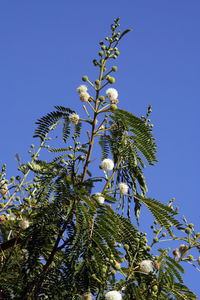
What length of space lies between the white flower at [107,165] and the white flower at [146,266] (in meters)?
0.87

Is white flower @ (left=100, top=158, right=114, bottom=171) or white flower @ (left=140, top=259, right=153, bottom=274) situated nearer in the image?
white flower @ (left=140, top=259, right=153, bottom=274)

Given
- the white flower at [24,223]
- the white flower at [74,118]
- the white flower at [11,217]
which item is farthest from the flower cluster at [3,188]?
the white flower at [74,118]

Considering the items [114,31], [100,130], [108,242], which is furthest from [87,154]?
[114,31]

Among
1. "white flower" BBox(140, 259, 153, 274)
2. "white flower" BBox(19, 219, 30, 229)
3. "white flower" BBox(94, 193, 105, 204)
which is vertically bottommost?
"white flower" BBox(140, 259, 153, 274)

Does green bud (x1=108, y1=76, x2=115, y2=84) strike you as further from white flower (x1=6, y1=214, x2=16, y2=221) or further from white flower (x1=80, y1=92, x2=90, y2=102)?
white flower (x1=6, y1=214, x2=16, y2=221)

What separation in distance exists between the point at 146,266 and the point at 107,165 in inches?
37.0

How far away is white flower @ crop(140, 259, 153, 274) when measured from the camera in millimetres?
3100

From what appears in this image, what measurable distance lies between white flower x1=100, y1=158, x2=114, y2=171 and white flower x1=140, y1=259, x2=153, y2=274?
873 mm

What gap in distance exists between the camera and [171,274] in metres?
3.11

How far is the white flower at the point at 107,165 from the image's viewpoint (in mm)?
3588

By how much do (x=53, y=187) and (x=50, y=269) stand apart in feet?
2.15

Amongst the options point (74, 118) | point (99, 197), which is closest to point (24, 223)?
point (99, 197)

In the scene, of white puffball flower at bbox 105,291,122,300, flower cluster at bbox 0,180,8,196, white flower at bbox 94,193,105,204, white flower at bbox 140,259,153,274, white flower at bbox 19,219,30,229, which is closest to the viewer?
white puffball flower at bbox 105,291,122,300

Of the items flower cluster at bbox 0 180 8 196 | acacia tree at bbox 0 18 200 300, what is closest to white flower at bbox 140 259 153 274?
acacia tree at bbox 0 18 200 300
